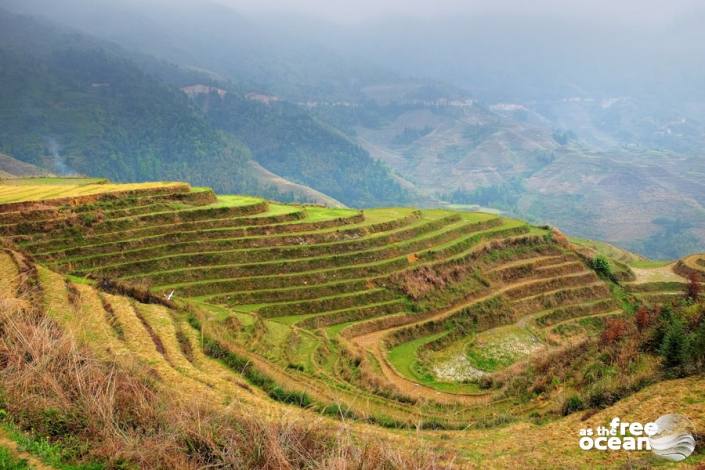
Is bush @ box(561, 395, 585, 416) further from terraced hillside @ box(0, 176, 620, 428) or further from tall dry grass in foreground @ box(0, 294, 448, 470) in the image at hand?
tall dry grass in foreground @ box(0, 294, 448, 470)

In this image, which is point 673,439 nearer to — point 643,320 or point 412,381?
point 643,320

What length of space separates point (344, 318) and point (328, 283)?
2593mm

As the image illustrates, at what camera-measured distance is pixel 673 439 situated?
854 cm

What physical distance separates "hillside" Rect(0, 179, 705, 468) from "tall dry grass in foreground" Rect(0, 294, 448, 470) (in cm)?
6

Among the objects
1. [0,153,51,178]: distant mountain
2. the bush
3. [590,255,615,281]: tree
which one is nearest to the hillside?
the bush

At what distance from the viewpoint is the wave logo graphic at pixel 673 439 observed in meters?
8.23

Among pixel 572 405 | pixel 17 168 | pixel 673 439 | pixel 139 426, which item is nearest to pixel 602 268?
pixel 572 405

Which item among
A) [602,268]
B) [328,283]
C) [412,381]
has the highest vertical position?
[328,283]

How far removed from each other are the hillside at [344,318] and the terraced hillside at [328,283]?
116 millimetres

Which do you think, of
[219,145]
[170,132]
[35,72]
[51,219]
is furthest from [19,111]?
[51,219]

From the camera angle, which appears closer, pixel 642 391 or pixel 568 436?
pixel 568 436

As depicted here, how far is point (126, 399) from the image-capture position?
8.21 metres

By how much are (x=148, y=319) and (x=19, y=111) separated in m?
179

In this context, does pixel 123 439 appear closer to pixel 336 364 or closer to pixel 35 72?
pixel 336 364
